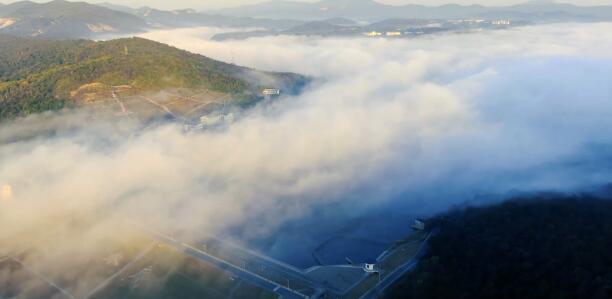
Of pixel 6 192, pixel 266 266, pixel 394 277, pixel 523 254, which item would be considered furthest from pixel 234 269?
pixel 6 192

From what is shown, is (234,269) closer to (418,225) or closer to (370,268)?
(370,268)

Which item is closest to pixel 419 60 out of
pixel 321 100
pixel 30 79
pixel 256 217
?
pixel 321 100

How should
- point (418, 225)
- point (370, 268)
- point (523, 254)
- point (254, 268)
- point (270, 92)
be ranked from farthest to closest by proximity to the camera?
Result: 1. point (270, 92)
2. point (418, 225)
3. point (254, 268)
4. point (370, 268)
5. point (523, 254)

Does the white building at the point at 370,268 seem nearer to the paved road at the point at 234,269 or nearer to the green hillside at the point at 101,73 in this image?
the paved road at the point at 234,269

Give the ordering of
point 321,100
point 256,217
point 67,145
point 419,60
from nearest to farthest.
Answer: point 256,217 → point 67,145 → point 321,100 → point 419,60

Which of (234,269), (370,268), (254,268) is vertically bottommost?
(254,268)

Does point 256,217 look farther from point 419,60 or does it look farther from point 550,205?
point 419,60

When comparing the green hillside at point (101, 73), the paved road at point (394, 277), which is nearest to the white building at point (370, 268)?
the paved road at point (394, 277)
